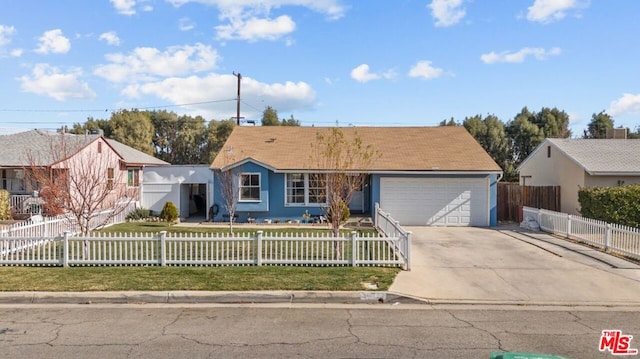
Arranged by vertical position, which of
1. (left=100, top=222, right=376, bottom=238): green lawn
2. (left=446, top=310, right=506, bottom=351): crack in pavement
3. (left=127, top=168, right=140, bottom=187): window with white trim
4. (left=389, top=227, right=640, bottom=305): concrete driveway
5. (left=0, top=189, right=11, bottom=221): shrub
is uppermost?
(left=127, top=168, right=140, bottom=187): window with white trim

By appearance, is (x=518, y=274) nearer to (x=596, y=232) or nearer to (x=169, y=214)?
(x=596, y=232)

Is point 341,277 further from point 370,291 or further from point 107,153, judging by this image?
point 107,153

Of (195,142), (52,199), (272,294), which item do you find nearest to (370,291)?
(272,294)

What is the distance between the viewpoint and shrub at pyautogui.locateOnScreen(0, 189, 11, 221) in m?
20.8

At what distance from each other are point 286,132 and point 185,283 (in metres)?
18.2

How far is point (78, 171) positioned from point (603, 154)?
79.8ft

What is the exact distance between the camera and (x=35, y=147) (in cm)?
2480

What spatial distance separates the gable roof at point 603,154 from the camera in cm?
2042

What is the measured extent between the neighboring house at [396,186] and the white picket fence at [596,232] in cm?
277

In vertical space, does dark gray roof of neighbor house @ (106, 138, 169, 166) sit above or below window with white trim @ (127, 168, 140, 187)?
above

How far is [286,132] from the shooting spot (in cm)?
2667
